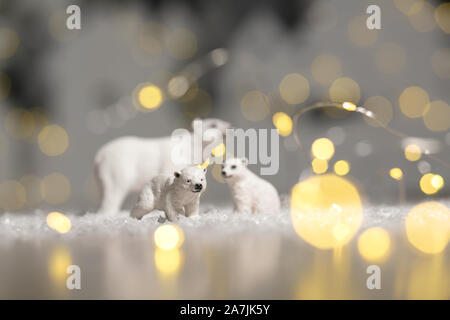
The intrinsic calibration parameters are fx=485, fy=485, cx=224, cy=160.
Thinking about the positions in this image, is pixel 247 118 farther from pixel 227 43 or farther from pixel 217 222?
pixel 217 222

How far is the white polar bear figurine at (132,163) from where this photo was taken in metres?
1.77

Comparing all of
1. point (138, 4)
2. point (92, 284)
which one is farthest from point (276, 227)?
point (138, 4)

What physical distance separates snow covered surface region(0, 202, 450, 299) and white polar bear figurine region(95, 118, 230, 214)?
315 millimetres

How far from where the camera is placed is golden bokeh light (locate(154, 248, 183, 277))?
971 mm

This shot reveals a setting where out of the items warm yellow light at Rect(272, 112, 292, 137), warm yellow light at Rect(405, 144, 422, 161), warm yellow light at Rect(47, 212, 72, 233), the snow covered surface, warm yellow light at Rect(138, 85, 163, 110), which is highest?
warm yellow light at Rect(138, 85, 163, 110)

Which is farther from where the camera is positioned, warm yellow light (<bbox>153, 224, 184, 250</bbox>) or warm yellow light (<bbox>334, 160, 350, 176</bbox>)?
warm yellow light (<bbox>334, 160, 350, 176</bbox>)

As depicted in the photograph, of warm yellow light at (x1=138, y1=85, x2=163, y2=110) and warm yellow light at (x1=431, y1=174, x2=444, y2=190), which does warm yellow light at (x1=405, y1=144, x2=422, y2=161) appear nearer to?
warm yellow light at (x1=431, y1=174, x2=444, y2=190)

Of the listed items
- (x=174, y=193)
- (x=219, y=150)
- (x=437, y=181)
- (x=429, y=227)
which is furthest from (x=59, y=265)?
(x=437, y=181)

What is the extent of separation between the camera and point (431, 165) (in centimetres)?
233

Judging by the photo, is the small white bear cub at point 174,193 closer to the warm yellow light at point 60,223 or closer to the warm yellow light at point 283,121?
the warm yellow light at point 60,223

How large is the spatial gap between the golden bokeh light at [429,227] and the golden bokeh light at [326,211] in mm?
157

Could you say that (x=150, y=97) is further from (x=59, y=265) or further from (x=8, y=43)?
(x=59, y=265)

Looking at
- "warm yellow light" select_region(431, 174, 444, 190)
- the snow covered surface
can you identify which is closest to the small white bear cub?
the snow covered surface

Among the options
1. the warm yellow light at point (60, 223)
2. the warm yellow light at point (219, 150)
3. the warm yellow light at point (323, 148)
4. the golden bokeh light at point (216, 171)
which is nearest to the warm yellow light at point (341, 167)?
the warm yellow light at point (323, 148)
